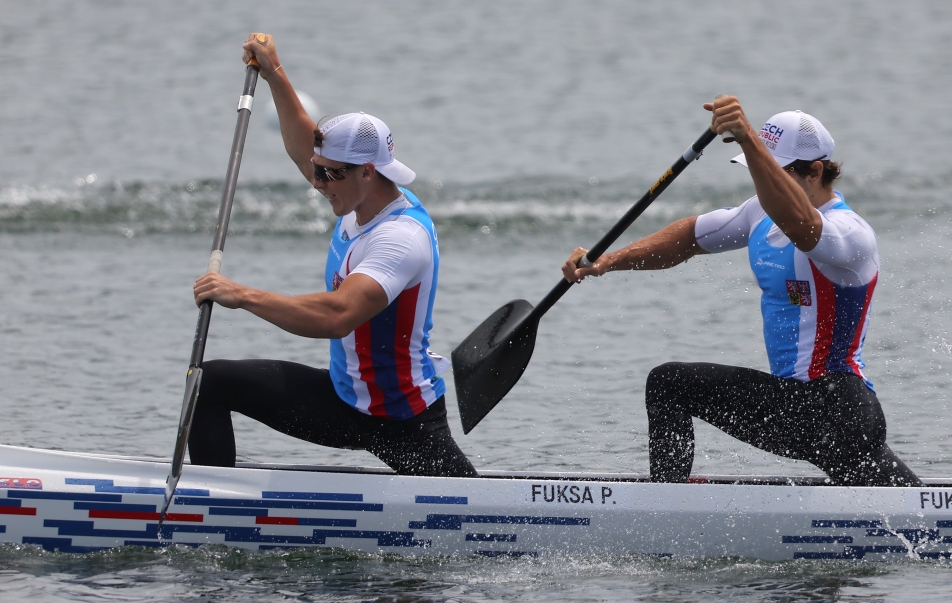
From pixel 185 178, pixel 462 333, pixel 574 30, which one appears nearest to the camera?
pixel 462 333

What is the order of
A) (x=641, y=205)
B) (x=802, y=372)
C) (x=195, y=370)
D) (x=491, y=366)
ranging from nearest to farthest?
1. (x=195, y=370)
2. (x=802, y=372)
3. (x=641, y=205)
4. (x=491, y=366)

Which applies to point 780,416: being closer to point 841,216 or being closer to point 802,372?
point 802,372

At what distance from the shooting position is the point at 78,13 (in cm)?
2438

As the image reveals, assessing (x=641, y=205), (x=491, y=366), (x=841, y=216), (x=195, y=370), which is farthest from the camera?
(x=491, y=366)

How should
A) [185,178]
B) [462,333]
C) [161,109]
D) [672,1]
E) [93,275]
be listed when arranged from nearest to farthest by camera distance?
1. [462,333]
2. [93,275]
3. [185,178]
4. [161,109]
5. [672,1]

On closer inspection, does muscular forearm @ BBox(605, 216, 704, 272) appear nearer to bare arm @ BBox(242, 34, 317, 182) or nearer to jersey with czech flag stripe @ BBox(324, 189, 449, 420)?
jersey with czech flag stripe @ BBox(324, 189, 449, 420)

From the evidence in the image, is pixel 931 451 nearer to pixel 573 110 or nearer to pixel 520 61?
pixel 573 110

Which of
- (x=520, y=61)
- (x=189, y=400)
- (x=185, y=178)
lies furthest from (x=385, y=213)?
(x=520, y=61)

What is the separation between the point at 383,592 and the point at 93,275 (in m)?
7.24

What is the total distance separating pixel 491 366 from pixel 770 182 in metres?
1.62

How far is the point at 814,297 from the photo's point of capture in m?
4.86

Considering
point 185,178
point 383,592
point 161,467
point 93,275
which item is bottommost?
point 383,592

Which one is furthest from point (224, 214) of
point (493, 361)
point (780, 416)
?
point (780, 416)

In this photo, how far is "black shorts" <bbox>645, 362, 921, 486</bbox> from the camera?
16.1 feet
